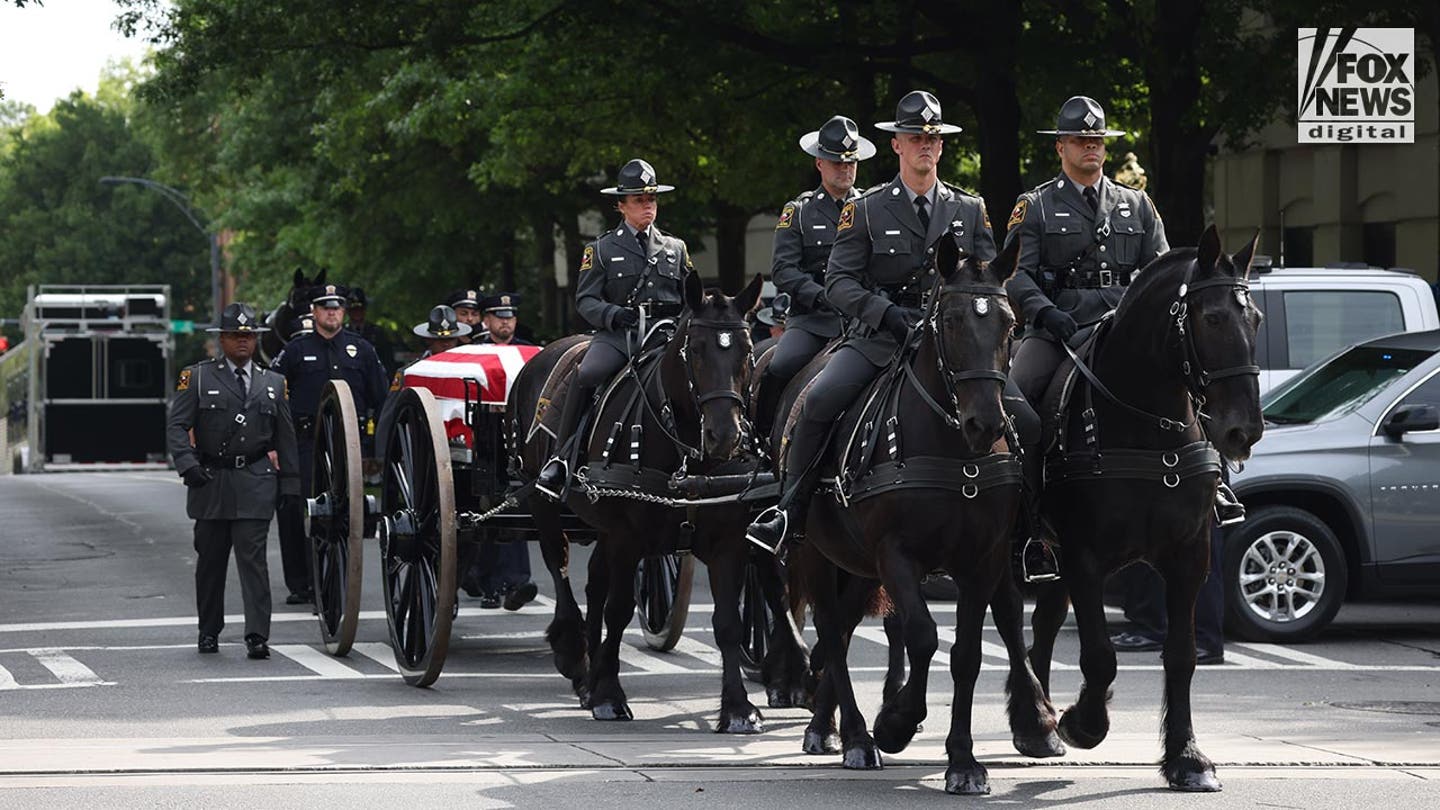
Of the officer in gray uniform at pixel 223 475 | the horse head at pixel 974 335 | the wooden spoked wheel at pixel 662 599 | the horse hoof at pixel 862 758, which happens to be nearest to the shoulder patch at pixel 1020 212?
the horse head at pixel 974 335

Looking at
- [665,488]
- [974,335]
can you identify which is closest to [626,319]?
[665,488]

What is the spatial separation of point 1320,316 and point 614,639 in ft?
25.7

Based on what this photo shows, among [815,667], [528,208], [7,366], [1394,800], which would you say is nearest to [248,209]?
[7,366]

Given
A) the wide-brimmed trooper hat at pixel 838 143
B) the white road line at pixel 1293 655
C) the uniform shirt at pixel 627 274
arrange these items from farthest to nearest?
the white road line at pixel 1293 655, the uniform shirt at pixel 627 274, the wide-brimmed trooper hat at pixel 838 143

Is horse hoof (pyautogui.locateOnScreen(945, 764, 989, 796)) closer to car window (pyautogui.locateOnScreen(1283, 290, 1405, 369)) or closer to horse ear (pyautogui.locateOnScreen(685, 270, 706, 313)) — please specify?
horse ear (pyautogui.locateOnScreen(685, 270, 706, 313))

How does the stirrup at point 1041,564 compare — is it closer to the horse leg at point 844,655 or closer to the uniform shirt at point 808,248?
the horse leg at point 844,655

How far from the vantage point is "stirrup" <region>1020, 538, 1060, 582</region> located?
9.62 m

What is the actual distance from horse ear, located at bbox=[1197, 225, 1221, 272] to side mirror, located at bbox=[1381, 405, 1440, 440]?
20.0ft

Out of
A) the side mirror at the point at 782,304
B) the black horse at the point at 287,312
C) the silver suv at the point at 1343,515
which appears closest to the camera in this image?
the side mirror at the point at 782,304

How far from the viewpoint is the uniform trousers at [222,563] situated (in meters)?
14.2

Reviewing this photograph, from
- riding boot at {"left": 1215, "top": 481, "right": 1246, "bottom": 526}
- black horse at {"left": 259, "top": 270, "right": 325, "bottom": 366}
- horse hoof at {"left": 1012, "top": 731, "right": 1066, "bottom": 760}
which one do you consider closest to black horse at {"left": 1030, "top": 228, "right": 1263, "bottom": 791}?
horse hoof at {"left": 1012, "top": 731, "right": 1066, "bottom": 760}

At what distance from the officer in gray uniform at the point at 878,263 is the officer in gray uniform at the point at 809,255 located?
3.22ft

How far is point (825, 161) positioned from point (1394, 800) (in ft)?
13.6

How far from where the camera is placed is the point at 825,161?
11.4 metres
